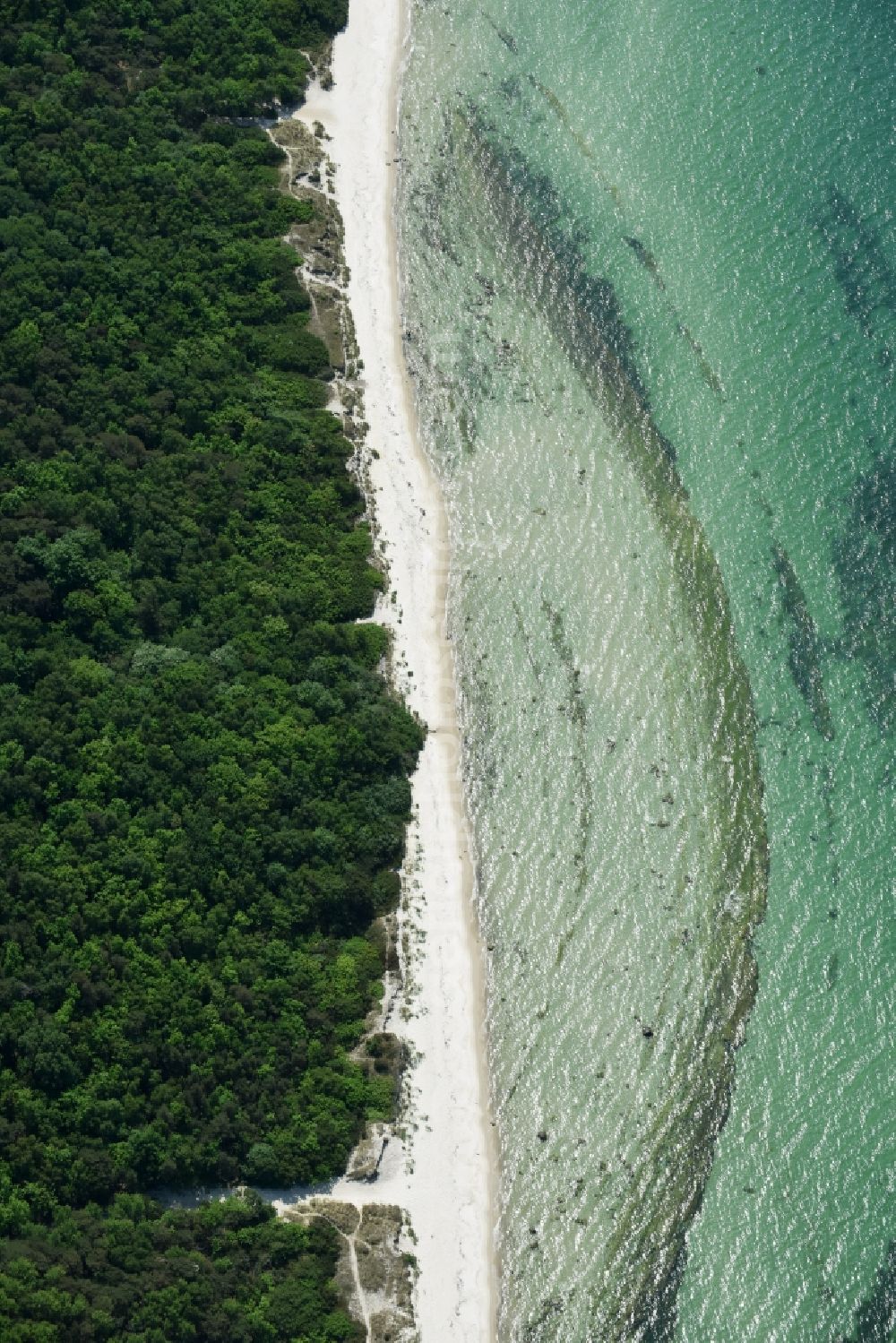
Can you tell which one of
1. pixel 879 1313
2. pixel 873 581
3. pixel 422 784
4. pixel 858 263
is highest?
pixel 858 263

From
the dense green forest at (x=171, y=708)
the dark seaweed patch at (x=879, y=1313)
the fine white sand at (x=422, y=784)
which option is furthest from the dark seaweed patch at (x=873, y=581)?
the dark seaweed patch at (x=879, y=1313)

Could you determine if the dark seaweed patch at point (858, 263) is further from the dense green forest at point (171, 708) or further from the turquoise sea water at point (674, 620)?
the dense green forest at point (171, 708)

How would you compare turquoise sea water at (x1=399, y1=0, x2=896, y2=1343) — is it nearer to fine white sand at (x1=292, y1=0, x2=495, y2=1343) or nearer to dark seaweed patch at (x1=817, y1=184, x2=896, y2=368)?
dark seaweed patch at (x1=817, y1=184, x2=896, y2=368)

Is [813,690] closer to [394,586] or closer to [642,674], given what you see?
[642,674]

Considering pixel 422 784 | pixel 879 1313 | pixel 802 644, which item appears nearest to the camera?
pixel 879 1313

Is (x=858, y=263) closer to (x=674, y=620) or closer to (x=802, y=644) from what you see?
(x=802, y=644)

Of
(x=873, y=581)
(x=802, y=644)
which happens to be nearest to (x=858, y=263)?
A: (x=873, y=581)

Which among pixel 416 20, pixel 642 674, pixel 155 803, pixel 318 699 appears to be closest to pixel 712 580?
pixel 642 674

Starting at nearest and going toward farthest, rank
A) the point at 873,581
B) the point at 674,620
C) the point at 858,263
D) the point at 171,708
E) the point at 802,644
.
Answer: the point at 171,708 < the point at 674,620 < the point at 802,644 < the point at 873,581 < the point at 858,263

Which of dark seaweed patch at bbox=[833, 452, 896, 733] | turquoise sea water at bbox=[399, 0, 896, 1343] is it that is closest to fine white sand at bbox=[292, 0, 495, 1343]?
turquoise sea water at bbox=[399, 0, 896, 1343]
